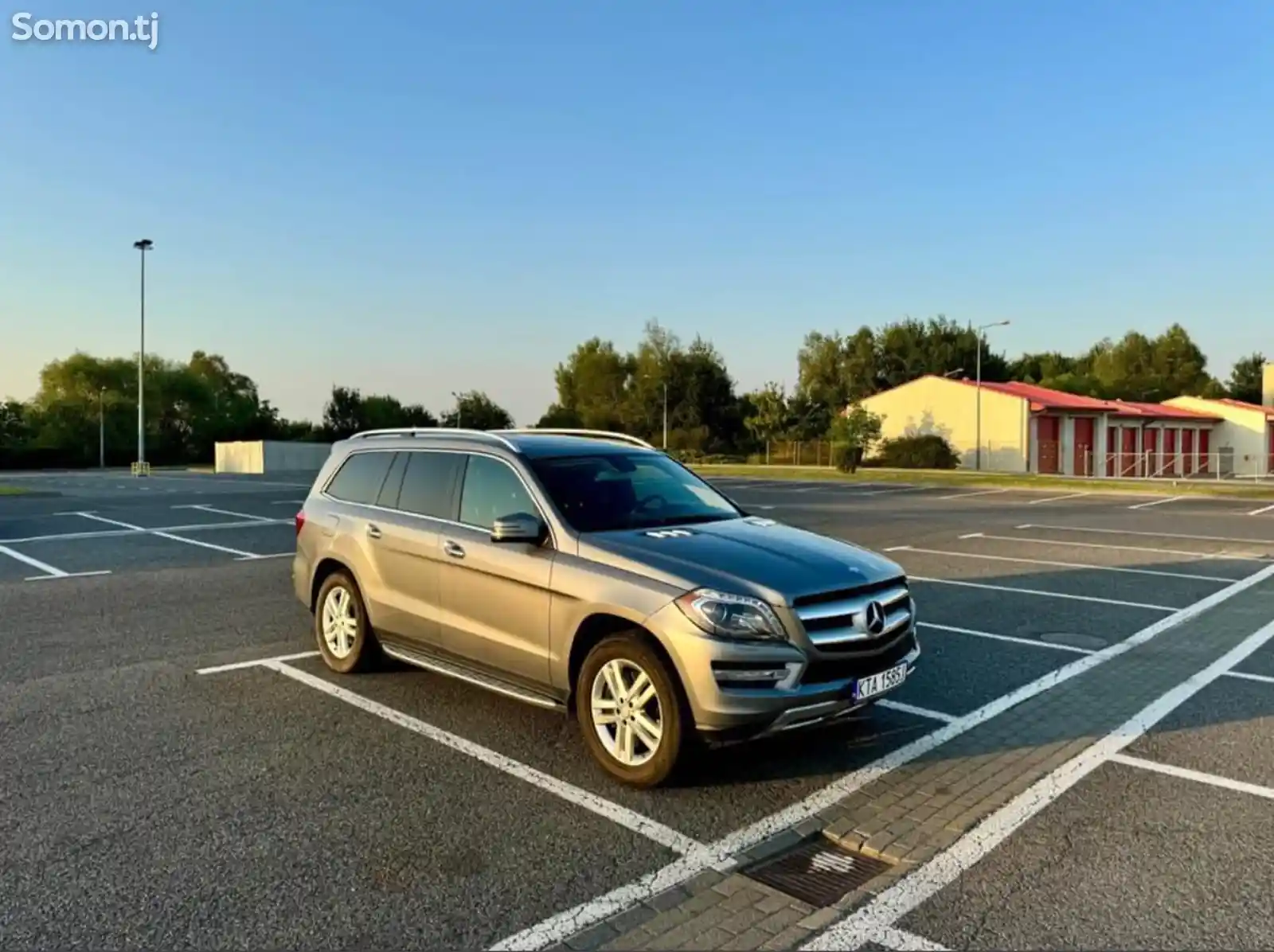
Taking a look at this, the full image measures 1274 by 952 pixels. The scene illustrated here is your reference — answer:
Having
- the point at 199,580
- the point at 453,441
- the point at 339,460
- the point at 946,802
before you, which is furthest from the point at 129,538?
the point at 946,802

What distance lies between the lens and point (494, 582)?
5.25m

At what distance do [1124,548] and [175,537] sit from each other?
15797mm

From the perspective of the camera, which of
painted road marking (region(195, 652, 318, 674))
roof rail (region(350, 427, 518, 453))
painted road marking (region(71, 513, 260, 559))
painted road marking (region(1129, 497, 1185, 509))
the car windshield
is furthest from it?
painted road marking (region(1129, 497, 1185, 509))

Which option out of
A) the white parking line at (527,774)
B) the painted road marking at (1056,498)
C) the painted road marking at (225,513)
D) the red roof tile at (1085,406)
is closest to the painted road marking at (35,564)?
the painted road marking at (225,513)

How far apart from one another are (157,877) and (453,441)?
3.19 meters

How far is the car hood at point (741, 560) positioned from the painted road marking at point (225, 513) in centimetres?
1571

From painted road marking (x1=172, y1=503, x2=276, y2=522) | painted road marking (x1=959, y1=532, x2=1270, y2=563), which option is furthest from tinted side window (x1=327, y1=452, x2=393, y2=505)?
Answer: painted road marking (x1=172, y1=503, x2=276, y2=522)

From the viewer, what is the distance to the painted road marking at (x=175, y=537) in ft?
45.0

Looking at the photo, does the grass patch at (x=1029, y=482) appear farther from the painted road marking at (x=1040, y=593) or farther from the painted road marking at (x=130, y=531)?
the painted road marking at (x=130, y=531)

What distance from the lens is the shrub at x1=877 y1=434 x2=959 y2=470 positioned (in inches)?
1999

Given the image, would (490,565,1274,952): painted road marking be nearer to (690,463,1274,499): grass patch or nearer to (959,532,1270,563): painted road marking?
(959,532,1270,563): painted road marking

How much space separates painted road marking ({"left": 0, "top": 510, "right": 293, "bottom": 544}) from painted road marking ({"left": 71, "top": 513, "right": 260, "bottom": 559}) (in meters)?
0.04

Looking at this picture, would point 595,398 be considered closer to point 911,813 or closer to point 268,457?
point 268,457

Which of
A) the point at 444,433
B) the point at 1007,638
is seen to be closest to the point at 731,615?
the point at 444,433
